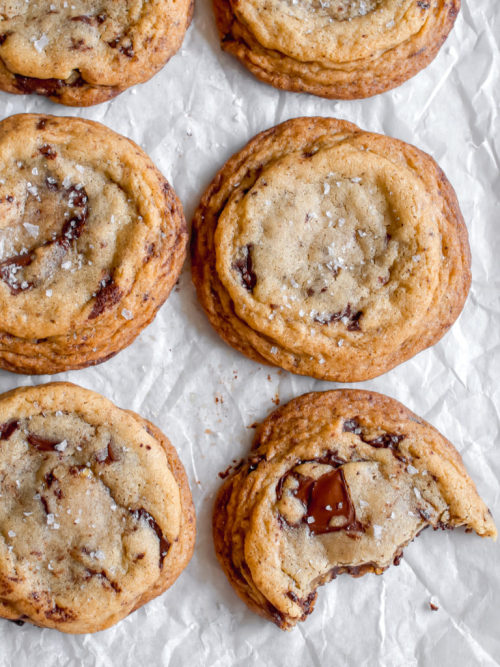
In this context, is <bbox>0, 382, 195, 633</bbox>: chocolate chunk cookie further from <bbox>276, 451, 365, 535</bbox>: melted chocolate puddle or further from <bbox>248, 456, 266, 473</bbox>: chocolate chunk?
<bbox>276, 451, 365, 535</bbox>: melted chocolate puddle

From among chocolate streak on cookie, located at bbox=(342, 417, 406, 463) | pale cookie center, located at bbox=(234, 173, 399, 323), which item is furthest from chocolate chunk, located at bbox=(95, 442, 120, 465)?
chocolate streak on cookie, located at bbox=(342, 417, 406, 463)

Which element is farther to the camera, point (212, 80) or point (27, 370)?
point (212, 80)

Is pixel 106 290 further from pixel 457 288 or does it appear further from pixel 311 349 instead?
pixel 457 288

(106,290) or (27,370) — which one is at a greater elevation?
(106,290)

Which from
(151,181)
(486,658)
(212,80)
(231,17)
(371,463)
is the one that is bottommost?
(486,658)

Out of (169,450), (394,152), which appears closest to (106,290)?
(169,450)

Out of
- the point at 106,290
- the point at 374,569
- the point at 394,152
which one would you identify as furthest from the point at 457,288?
the point at 106,290

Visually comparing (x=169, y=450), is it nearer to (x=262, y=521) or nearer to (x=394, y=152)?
(x=262, y=521)
